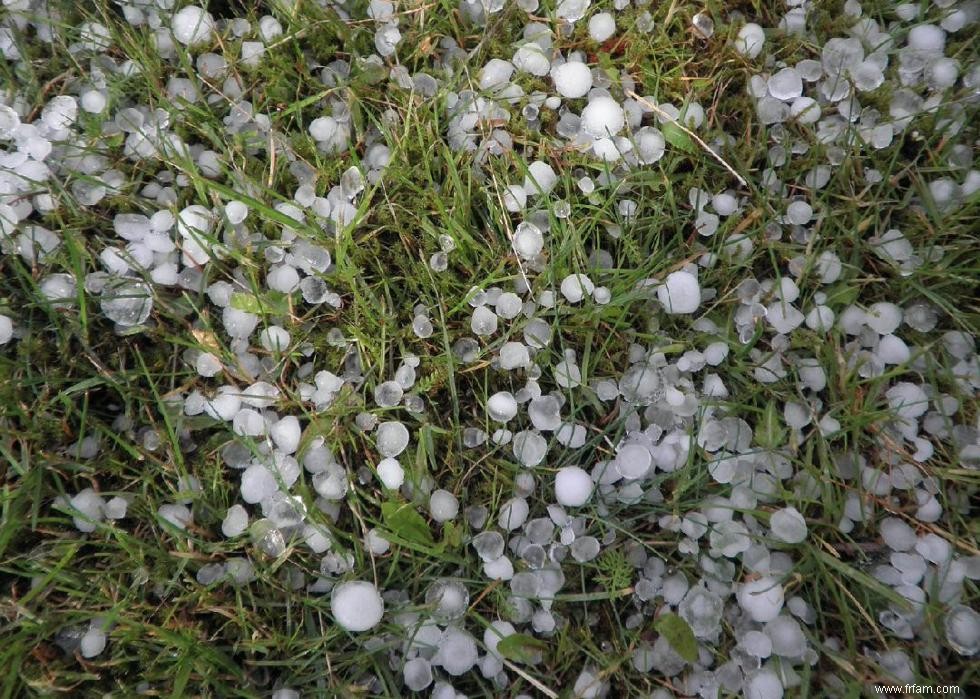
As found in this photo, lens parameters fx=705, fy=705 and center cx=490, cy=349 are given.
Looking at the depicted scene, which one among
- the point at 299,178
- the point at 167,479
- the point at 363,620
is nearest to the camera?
the point at 363,620

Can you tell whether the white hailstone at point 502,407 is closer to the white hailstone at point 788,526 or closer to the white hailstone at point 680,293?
the white hailstone at point 680,293

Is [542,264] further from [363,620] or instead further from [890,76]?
[890,76]

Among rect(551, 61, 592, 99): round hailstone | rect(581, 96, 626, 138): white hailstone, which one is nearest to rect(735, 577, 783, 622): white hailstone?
rect(581, 96, 626, 138): white hailstone

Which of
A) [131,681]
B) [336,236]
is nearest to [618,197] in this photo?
[336,236]

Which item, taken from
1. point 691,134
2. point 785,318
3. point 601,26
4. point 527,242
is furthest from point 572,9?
point 785,318

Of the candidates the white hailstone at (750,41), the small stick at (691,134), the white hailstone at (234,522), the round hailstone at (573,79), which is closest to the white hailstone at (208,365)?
the white hailstone at (234,522)

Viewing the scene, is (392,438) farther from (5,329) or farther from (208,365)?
(5,329)
